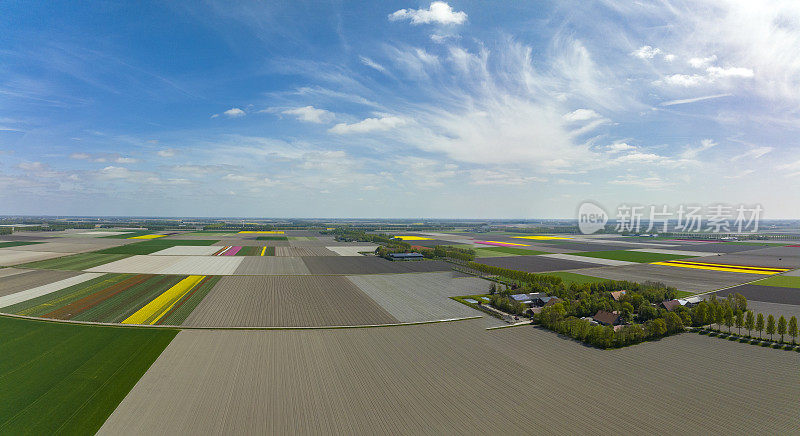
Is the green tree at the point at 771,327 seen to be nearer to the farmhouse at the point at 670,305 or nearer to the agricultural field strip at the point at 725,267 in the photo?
the farmhouse at the point at 670,305

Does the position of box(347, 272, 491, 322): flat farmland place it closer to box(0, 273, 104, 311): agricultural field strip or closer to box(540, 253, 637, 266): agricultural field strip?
box(540, 253, 637, 266): agricultural field strip

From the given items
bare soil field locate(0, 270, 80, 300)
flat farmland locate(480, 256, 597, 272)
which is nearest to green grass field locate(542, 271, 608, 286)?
A: flat farmland locate(480, 256, 597, 272)

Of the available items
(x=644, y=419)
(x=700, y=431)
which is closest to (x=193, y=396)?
(x=644, y=419)

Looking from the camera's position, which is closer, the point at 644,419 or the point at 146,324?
the point at 644,419

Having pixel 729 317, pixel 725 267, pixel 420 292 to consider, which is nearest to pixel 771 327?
pixel 729 317

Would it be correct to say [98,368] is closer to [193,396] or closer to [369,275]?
[193,396]

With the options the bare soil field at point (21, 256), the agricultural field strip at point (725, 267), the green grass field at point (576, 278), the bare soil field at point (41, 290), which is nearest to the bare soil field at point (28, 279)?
the bare soil field at point (41, 290)
